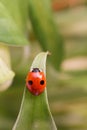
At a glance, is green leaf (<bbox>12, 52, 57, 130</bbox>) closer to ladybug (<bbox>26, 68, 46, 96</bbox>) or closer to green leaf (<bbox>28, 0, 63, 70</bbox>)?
ladybug (<bbox>26, 68, 46, 96</bbox>)

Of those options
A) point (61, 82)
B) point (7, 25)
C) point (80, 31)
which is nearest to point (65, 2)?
point (80, 31)

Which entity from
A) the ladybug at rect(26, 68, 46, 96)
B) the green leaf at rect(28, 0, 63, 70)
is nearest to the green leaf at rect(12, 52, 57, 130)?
the ladybug at rect(26, 68, 46, 96)

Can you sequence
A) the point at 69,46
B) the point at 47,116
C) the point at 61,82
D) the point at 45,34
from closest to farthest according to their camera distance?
the point at 47,116 < the point at 45,34 < the point at 61,82 < the point at 69,46

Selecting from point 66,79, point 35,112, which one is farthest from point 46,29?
point 35,112

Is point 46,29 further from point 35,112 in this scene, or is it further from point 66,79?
point 35,112

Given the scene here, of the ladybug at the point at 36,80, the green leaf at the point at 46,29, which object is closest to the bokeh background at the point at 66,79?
the green leaf at the point at 46,29

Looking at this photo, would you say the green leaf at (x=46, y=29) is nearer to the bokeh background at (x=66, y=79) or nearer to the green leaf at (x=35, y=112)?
the bokeh background at (x=66, y=79)

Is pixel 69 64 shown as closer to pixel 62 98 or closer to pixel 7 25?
pixel 62 98

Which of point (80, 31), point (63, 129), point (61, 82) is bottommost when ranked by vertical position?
point (63, 129)
